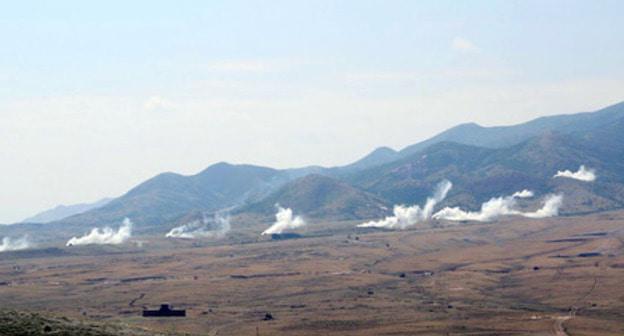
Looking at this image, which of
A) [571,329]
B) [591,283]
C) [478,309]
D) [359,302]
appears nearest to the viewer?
[571,329]

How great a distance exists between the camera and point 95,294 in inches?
7589

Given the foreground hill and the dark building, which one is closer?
the foreground hill

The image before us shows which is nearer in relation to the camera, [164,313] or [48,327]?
[48,327]

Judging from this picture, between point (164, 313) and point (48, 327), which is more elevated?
point (48, 327)

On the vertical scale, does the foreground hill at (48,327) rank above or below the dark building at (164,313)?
above

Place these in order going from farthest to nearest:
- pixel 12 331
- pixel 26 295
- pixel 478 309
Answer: pixel 26 295 < pixel 478 309 < pixel 12 331

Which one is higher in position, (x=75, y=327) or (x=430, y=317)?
(x=75, y=327)

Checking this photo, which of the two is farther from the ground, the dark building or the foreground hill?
the foreground hill

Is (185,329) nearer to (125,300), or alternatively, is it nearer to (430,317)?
(430,317)

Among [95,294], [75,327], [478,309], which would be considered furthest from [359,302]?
[75,327]

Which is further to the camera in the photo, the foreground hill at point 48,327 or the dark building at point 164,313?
the dark building at point 164,313

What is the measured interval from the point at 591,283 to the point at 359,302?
4847cm

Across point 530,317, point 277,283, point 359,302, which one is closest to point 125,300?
point 277,283

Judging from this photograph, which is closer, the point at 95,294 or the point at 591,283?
the point at 591,283
